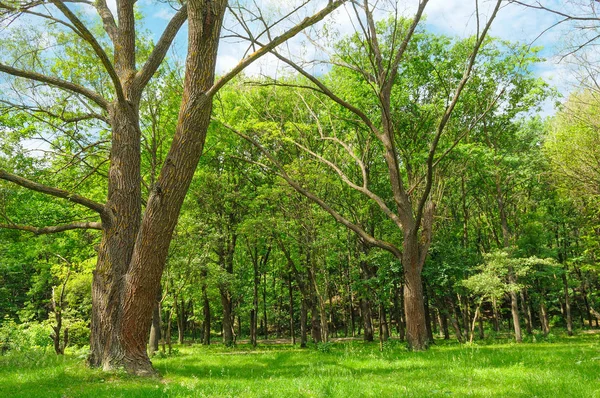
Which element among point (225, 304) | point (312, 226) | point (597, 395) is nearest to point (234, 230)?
point (225, 304)

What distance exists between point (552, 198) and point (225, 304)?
82.3 feet

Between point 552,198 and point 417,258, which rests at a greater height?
point 552,198

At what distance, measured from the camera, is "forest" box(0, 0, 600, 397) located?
7.24 meters

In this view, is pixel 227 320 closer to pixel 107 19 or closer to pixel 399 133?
pixel 399 133

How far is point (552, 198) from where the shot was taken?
29531mm

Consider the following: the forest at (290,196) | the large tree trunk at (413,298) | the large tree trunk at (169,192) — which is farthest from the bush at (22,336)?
the large tree trunk at (413,298)

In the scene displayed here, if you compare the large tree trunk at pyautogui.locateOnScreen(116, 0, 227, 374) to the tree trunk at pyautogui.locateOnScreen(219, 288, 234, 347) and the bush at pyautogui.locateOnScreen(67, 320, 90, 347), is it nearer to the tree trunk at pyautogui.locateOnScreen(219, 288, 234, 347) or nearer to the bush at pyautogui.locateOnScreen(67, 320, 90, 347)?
the tree trunk at pyautogui.locateOnScreen(219, 288, 234, 347)

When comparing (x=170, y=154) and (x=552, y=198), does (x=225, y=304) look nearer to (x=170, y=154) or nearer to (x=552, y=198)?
(x=170, y=154)

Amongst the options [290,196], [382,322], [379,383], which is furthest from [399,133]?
[379,383]

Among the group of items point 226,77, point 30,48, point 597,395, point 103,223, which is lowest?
point 597,395

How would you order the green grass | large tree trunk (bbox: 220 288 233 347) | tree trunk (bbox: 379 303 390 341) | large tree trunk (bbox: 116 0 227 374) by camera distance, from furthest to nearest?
1. large tree trunk (bbox: 220 288 233 347)
2. tree trunk (bbox: 379 303 390 341)
3. large tree trunk (bbox: 116 0 227 374)
4. the green grass

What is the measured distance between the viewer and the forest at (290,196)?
7242mm

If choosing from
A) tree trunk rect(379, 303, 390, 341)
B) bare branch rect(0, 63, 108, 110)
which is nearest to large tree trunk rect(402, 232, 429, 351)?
tree trunk rect(379, 303, 390, 341)

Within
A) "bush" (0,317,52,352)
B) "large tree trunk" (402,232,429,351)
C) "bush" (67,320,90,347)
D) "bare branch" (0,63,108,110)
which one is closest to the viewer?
"bare branch" (0,63,108,110)
